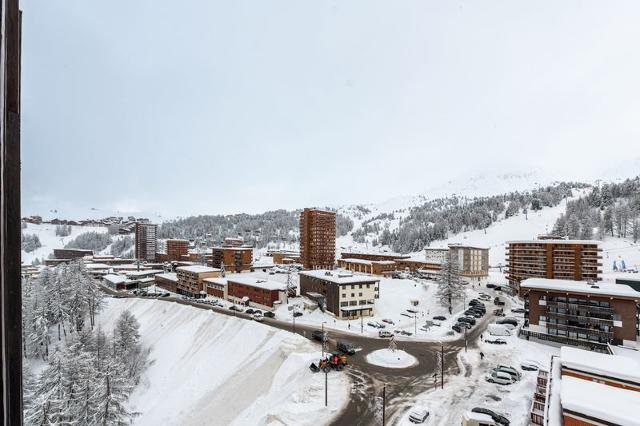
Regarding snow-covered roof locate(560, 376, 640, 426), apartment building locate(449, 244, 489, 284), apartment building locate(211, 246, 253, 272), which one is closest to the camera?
snow-covered roof locate(560, 376, 640, 426)

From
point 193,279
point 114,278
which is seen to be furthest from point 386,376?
point 114,278

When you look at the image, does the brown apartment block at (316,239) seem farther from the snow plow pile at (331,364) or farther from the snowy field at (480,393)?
the snow plow pile at (331,364)

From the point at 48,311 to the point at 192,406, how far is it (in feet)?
155

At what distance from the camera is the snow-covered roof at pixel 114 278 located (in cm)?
10474

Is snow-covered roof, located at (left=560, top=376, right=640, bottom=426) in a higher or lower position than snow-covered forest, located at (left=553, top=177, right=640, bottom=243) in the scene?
lower

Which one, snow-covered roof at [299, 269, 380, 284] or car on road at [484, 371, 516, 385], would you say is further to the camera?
snow-covered roof at [299, 269, 380, 284]

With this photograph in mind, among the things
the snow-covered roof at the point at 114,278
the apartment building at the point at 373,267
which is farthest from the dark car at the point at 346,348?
the snow-covered roof at the point at 114,278

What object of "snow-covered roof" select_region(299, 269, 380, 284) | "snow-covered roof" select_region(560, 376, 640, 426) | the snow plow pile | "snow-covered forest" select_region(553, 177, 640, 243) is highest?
"snow-covered forest" select_region(553, 177, 640, 243)

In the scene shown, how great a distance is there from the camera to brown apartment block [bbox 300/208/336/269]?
11738cm

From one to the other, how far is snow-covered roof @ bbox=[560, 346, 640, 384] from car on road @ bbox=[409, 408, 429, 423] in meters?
13.4

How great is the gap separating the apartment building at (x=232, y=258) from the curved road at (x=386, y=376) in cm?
6617

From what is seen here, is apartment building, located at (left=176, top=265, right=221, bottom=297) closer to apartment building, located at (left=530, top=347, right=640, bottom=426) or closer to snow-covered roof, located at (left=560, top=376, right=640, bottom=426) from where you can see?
apartment building, located at (left=530, top=347, right=640, bottom=426)

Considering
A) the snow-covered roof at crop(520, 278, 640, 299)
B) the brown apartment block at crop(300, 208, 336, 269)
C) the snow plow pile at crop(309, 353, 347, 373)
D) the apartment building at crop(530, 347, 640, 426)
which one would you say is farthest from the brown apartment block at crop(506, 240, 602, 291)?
the snow plow pile at crop(309, 353, 347, 373)

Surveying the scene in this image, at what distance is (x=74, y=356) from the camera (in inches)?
1642
